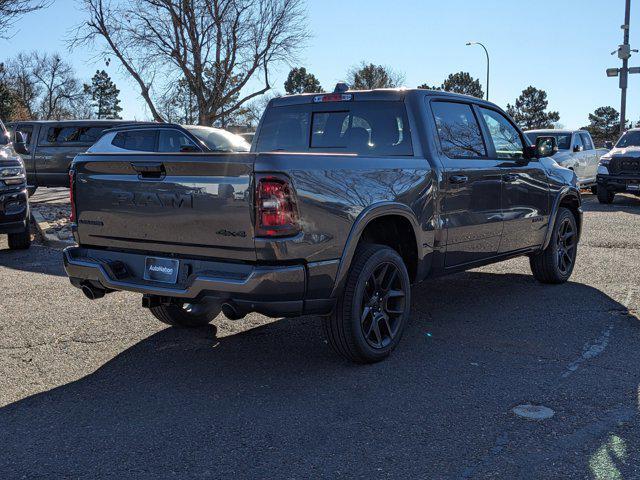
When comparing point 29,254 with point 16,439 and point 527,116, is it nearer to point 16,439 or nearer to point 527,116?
point 16,439

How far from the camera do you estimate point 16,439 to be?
3518mm

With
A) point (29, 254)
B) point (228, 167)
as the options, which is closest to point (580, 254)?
point (228, 167)

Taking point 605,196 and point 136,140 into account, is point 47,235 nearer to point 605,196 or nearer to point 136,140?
point 136,140

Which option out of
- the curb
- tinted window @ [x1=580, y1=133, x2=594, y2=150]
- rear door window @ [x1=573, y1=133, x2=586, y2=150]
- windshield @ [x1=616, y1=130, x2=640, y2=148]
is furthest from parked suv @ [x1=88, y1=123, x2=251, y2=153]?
tinted window @ [x1=580, y1=133, x2=594, y2=150]

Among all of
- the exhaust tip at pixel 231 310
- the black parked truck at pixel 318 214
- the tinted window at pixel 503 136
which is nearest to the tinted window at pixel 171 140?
the black parked truck at pixel 318 214

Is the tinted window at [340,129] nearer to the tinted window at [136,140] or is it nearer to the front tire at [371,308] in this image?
the front tire at [371,308]

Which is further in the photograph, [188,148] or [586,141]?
[586,141]

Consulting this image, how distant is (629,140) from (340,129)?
14200 millimetres

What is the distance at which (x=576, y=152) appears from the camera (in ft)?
61.1

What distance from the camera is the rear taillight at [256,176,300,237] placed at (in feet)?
12.8

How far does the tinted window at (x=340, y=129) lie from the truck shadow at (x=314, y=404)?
1.47 m

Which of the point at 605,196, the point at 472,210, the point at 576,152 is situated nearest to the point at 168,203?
the point at 472,210

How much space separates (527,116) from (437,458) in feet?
281

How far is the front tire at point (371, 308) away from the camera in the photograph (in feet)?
14.4
